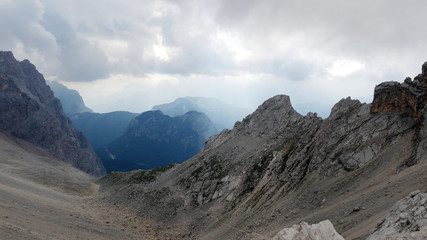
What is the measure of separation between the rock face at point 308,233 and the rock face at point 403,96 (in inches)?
1280

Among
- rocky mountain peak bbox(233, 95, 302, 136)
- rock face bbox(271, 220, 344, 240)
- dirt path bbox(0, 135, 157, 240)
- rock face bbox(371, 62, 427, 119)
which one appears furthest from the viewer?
rocky mountain peak bbox(233, 95, 302, 136)

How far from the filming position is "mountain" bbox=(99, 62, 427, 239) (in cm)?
3538

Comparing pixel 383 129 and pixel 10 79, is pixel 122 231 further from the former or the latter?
pixel 10 79

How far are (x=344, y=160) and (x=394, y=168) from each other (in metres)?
7.50

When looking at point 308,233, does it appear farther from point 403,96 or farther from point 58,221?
point 58,221

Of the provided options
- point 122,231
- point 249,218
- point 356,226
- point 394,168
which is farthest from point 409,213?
point 122,231

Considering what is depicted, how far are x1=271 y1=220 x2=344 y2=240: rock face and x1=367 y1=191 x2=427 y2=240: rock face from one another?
3.47m

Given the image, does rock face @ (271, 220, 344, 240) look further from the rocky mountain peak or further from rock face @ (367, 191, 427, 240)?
the rocky mountain peak

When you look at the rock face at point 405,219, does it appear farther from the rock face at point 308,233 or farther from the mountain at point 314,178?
the rock face at point 308,233

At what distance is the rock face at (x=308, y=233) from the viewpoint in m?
20.6

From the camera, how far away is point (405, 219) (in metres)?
22.0

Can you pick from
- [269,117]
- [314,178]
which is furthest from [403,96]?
[269,117]

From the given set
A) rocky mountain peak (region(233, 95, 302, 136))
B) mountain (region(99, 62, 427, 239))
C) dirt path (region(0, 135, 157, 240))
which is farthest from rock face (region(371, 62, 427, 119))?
dirt path (region(0, 135, 157, 240))

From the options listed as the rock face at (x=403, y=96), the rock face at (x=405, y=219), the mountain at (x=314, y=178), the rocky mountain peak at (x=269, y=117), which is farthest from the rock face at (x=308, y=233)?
the rocky mountain peak at (x=269, y=117)
